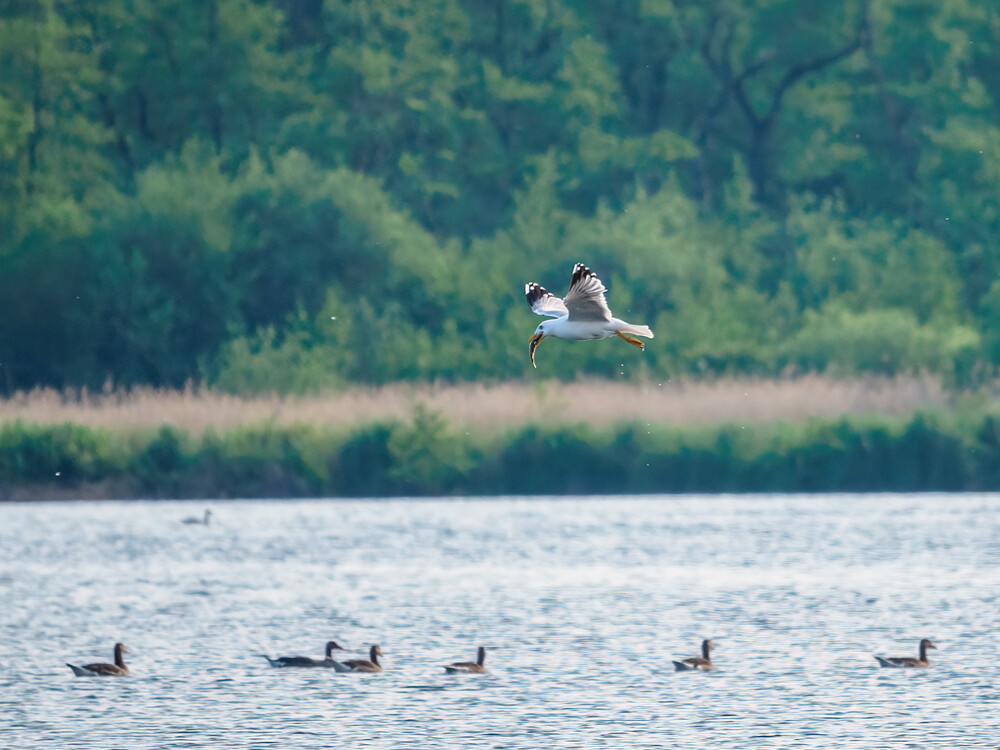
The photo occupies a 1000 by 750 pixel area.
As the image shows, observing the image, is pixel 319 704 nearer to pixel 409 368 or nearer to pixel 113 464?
pixel 113 464

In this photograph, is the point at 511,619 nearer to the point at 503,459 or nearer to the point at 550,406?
the point at 503,459

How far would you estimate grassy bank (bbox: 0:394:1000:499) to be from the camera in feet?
110

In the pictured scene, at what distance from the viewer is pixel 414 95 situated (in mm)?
52750

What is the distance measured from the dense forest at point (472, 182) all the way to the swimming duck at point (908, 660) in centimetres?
2282

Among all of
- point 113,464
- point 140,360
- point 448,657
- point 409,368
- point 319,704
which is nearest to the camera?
point 319,704

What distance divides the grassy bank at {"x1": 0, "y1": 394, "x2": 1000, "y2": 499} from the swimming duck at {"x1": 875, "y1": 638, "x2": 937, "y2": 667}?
15.2 metres

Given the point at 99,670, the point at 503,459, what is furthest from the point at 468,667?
the point at 503,459

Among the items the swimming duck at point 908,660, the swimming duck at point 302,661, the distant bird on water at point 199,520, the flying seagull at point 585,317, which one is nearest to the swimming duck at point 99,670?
the swimming duck at point 302,661

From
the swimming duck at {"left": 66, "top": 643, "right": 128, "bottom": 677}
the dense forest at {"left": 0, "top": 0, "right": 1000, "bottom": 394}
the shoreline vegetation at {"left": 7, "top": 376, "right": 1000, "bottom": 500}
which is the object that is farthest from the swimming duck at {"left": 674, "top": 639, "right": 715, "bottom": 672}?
the dense forest at {"left": 0, "top": 0, "right": 1000, "bottom": 394}

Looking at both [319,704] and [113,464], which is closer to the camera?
[319,704]

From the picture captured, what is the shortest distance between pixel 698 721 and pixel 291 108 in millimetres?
39622

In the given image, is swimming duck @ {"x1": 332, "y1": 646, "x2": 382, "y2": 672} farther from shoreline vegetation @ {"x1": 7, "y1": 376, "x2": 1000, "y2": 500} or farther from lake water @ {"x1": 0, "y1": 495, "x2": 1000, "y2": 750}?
shoreline vegetation @ {"x1": 7, "y1": 376, "x2": 1000, "y2": 500}

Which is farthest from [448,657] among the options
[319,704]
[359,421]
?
[359,421]

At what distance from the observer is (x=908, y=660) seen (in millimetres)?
18250
